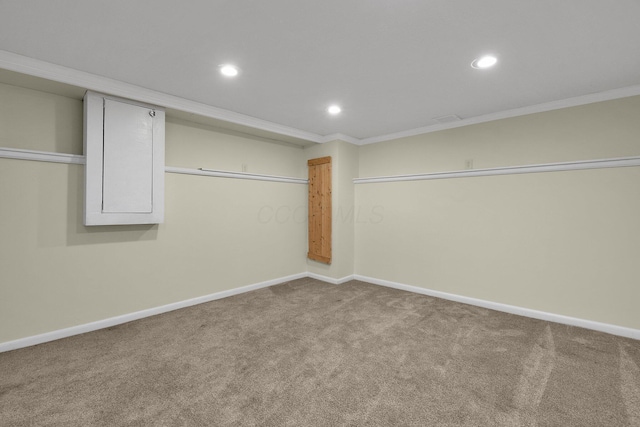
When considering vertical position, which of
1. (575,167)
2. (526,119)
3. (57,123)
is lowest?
(575,167)

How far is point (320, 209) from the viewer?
15.0ft

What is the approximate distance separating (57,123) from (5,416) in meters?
2.36

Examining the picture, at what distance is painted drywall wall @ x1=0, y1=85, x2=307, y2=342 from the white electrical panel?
8.3 inches

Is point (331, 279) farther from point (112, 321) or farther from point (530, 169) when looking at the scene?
point (530, 169)

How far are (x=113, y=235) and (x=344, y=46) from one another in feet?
9.38

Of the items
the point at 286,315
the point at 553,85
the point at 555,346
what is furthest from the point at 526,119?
the point at 286,315

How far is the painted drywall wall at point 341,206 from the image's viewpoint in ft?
14.6

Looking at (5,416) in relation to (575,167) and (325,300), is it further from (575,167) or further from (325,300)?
(575,167)

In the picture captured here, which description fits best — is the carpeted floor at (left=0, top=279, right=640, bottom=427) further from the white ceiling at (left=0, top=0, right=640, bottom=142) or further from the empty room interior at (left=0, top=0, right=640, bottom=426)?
the white ceiling at (left=0, top=0, right=640, bottom=142)

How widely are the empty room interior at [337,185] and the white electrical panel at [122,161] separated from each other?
0.8 inches

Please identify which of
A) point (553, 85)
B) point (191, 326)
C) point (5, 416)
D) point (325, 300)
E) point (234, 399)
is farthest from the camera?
point (325, 300)

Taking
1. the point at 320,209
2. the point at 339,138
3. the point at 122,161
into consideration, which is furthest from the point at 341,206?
the point at 122,161

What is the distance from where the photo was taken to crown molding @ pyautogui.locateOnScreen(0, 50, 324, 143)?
2.17 m

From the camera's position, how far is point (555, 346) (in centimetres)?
245
